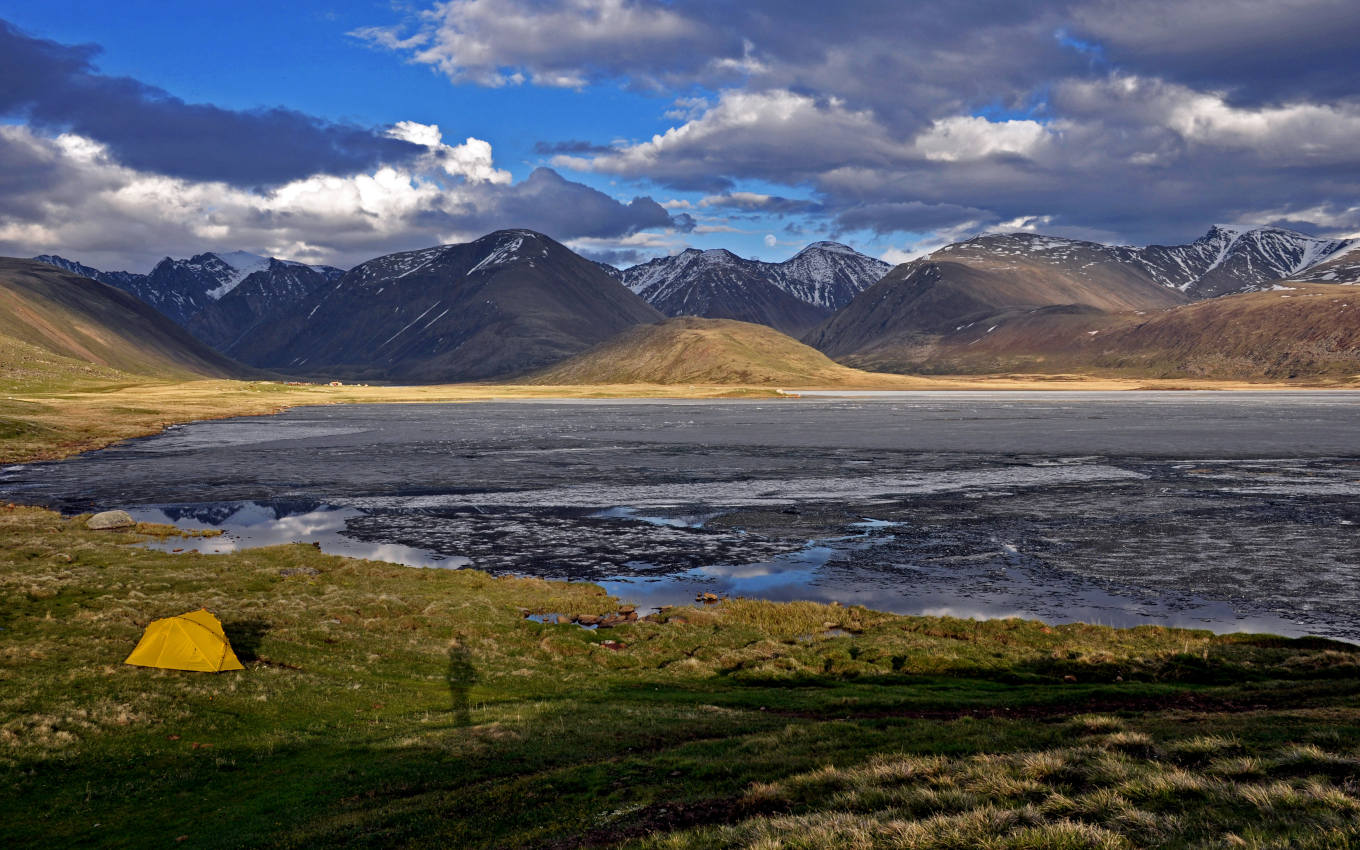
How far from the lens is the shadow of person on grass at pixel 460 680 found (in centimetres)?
2761

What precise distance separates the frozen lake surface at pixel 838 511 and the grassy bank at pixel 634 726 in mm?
6965

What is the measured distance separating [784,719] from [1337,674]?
62.1 feet

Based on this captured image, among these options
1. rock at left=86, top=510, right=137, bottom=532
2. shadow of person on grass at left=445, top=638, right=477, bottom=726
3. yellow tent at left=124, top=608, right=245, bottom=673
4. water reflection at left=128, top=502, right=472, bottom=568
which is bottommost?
water reflection at left=128, top=502, right=472, bottom=568

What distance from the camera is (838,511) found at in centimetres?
6581

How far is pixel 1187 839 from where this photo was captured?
1321 centimetres

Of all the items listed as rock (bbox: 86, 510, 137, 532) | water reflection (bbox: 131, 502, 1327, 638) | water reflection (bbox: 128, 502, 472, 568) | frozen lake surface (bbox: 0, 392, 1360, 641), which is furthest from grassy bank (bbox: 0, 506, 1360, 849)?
rock (bbox: 86, 510, 137, 532)

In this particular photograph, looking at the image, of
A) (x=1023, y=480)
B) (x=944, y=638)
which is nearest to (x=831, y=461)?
(x=1023, y=480)

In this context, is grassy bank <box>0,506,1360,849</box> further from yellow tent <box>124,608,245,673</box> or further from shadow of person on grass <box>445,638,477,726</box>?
yellow tent <box>124,608,245,673</box>

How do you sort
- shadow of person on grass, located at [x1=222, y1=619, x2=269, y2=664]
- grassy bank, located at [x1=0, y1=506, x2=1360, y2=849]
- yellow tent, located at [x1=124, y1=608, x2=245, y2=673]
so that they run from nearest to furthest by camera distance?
1. grassy bank, located at [x1=0, y1=506, x2=1360, y2=849]
2. yellow tent, located at [x1=124, y1=608, x2=245, y2=673]
3. shadow of person on grass, located at [x1=222, y1=619, x2=269, y2=664]

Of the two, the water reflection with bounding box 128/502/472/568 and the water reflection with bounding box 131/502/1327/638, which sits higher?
the water reflection with bounding box 131/502/1327/638

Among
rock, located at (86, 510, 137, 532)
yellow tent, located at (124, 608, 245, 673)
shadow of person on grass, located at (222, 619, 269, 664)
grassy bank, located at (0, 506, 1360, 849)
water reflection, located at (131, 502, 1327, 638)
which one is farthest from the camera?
rock, located at (86, 510, 137, 532)

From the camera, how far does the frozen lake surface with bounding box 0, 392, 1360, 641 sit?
43875 mm

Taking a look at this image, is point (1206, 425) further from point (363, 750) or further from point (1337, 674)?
point (363, 750)

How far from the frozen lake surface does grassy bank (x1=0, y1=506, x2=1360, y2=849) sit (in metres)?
6.97
